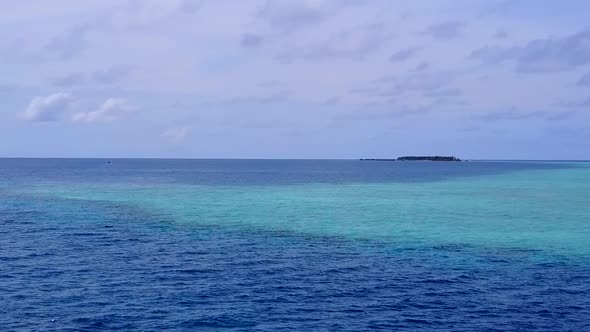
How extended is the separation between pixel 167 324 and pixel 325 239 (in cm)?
2682

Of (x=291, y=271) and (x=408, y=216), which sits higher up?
(x=408, y=216)

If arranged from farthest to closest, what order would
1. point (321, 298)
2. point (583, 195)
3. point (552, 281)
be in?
point (583, 195), point (552, 281), point (321, 298)

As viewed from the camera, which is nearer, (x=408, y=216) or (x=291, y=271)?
Answer: (x=291, y=271)

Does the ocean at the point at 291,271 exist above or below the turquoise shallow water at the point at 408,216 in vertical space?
below

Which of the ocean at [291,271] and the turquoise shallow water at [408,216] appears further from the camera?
the turquoise shallow water at [408,216]

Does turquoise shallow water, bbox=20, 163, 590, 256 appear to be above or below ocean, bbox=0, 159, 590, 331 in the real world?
above

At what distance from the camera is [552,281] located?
37.3 metres

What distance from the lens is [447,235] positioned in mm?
56250

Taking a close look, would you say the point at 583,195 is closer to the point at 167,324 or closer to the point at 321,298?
the point at 321,298

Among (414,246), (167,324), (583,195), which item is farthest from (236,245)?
(583,195)

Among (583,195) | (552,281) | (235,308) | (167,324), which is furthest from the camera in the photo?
(583,195)

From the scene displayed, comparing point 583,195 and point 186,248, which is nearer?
point 186,248

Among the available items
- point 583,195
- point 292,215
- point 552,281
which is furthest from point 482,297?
point 583,195

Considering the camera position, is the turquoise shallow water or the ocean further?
the turquoise shallow water
